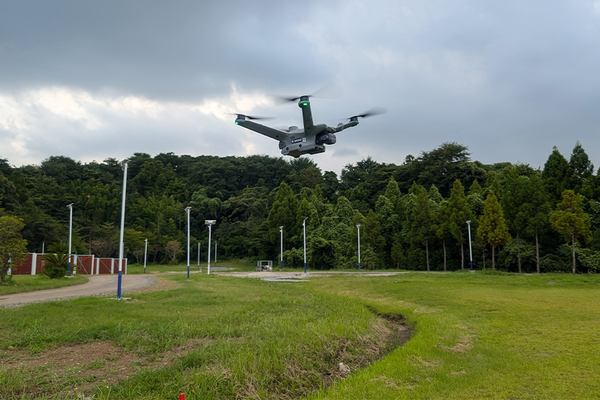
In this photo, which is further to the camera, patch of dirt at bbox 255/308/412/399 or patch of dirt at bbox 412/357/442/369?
patch of dirt at bbox 412/357/442/369

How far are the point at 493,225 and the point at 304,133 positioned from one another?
109 feet

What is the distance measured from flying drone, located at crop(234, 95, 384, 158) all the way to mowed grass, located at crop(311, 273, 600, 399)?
5.78m

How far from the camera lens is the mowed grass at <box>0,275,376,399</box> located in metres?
7.02

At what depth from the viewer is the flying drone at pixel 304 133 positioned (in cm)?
1395

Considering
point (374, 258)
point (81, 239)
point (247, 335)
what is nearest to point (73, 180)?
point (81, 239)

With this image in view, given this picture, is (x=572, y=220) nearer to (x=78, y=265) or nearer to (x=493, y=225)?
(x=493, y=225)

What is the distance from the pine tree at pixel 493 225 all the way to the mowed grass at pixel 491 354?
958 inches

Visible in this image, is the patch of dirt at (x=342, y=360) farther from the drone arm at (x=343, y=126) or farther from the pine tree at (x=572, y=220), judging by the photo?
the pine tree at (x=572, y=220)

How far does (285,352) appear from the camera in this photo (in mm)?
8867

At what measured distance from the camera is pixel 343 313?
14.4m

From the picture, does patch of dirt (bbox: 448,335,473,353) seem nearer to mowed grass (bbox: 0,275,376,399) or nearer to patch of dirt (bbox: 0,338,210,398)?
mowed grass (bbox: 0,275,376,399)

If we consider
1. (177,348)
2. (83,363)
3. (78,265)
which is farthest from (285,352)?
(78,265)

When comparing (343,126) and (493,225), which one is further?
(493,225)

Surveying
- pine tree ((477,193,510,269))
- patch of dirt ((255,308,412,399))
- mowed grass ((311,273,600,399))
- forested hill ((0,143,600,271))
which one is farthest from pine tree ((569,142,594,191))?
patch of dirt ((255,308,412,399))
